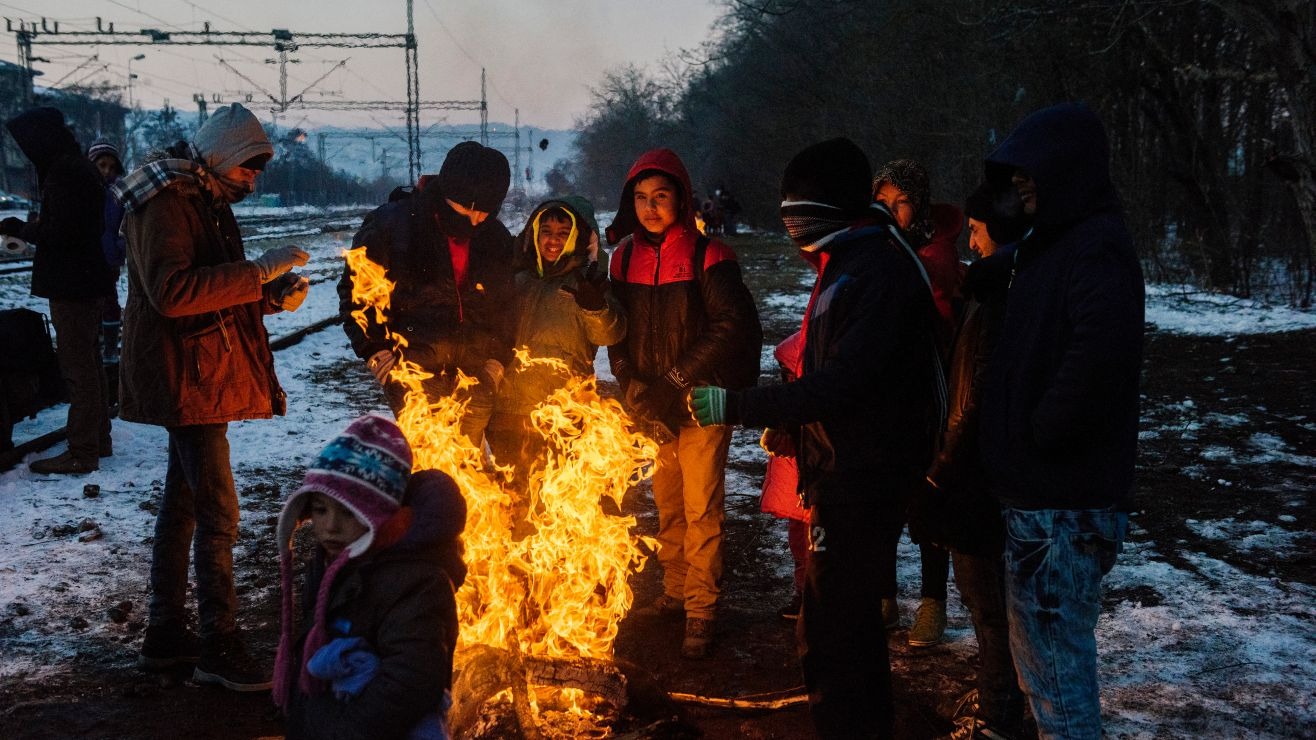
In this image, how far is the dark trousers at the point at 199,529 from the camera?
421 cm

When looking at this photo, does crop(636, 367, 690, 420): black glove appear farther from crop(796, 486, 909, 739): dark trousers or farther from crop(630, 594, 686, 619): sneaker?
crop(796, 486, 909, 739): dark trousers

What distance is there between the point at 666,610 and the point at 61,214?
5.60 m

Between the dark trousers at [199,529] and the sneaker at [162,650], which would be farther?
the sneaker at [162,650]

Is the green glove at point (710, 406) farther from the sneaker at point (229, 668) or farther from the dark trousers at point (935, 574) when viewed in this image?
the sneaker at point (229, 668)

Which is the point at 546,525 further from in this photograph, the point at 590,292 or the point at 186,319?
the point at 186,319

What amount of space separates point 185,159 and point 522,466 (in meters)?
2.43

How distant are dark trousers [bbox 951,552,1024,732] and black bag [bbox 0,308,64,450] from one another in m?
7.24

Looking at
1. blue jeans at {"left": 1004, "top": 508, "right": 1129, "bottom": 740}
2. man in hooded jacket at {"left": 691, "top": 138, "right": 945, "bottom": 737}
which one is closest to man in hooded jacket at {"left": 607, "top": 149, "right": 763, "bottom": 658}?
man in hooded jacket at {"left": 691, "top": 138, "right": 945, "bottom": 737}

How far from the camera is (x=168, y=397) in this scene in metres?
4.10

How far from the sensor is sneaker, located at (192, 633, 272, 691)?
4.20 m

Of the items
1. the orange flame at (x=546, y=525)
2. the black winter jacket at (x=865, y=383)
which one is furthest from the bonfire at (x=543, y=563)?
the black winter jacket at (x=865, y=383)

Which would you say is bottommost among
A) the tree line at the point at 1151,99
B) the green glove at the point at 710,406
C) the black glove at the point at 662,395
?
the black glove at the point at 662,395

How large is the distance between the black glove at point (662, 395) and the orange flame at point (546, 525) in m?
0.14

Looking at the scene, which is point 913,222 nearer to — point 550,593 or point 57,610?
point 550,593
